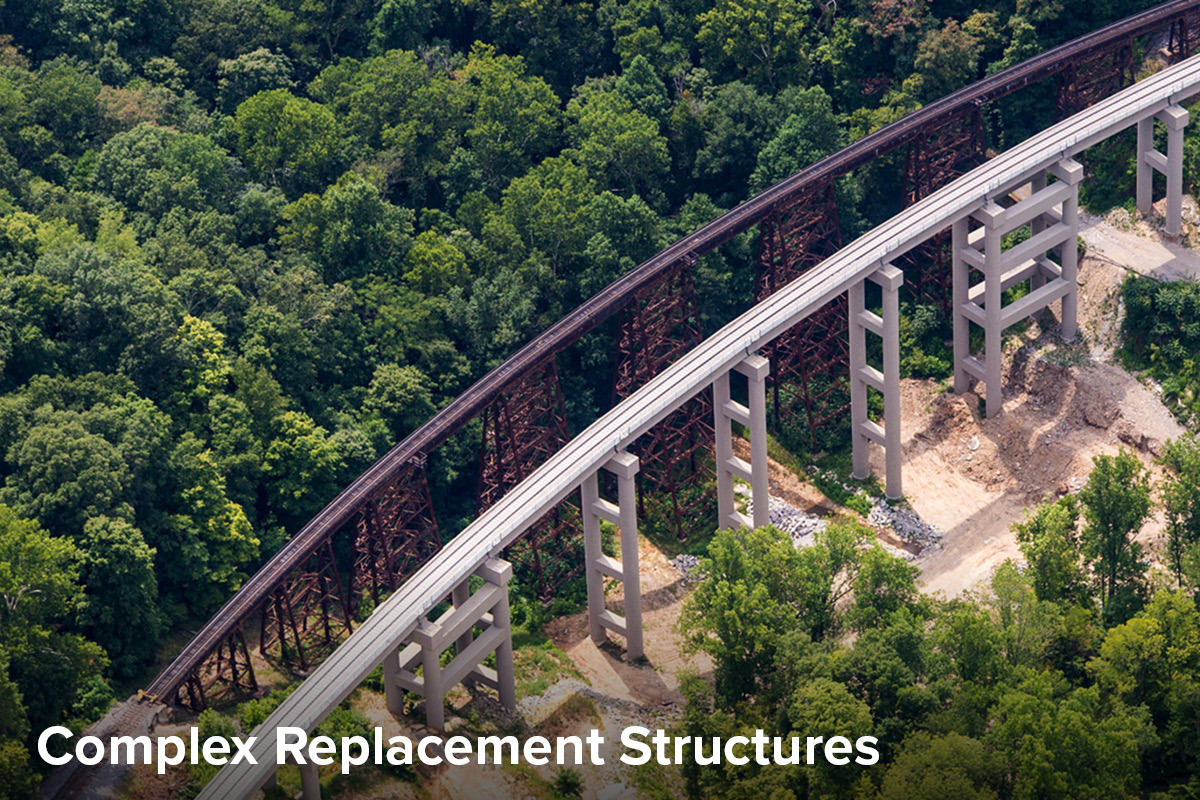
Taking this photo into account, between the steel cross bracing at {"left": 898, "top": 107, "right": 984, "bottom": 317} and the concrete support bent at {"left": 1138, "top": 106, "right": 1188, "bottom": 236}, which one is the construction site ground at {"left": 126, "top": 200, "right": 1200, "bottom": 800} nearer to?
the concrete support bent at {"left": 1138, "top": 106, "right": 1188, "bottom": 236}

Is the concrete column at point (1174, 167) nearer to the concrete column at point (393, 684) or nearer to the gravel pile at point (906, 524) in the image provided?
the gravel pile at point (906, 524)

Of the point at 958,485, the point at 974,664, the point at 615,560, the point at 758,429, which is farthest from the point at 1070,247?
the point at 974,664

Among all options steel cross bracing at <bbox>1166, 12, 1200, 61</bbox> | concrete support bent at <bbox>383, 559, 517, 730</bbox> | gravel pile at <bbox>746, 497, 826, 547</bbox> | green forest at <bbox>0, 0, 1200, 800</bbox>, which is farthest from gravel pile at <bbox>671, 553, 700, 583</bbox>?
steel cross bracing at <bbox>1166, 12, 1200, 61</bbox>

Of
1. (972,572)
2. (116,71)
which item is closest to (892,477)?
(972,572)

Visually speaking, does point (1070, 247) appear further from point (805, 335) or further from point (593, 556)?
point (593, 556)

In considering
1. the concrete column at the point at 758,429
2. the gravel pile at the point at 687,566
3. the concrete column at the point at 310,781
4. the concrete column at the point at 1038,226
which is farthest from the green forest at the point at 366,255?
the concrete column at the point at 310,781

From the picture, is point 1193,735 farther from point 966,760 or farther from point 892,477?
point 892,477
